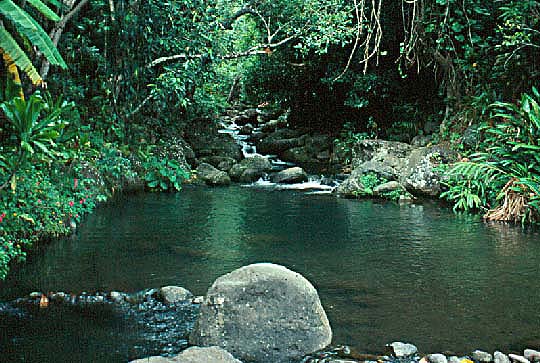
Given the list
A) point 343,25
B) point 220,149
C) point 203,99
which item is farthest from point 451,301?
point 220,149

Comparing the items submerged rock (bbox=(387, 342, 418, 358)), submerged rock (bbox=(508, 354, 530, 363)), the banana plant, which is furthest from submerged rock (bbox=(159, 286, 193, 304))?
submerged rock (bbox=(508, 354, 530, 363))

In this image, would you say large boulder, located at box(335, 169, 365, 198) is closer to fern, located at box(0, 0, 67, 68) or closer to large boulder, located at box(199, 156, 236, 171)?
large boulder, located at box(199, 156, 236, 171)

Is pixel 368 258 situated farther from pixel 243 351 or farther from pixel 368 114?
pixel 368 114

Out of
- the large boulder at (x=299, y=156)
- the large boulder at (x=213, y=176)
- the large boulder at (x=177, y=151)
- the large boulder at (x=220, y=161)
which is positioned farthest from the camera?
the large boulder at (x=299, y=156)

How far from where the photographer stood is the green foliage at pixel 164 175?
13.8 meters

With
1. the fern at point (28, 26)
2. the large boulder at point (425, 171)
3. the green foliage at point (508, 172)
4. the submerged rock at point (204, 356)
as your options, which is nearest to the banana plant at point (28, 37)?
the fern at point (28, 26)

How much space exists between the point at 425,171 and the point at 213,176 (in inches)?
220

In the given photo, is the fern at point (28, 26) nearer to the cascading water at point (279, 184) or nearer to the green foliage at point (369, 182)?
the green foliage at point (369, 182)

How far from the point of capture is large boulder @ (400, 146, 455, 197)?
13.8 meters

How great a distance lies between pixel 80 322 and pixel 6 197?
173 centimetres

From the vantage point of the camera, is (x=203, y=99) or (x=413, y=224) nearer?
(x=413, y=224)

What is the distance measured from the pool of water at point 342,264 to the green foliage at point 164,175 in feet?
4.90

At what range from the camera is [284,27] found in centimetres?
1602

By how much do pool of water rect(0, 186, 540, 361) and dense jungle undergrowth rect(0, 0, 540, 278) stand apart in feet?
2.23
